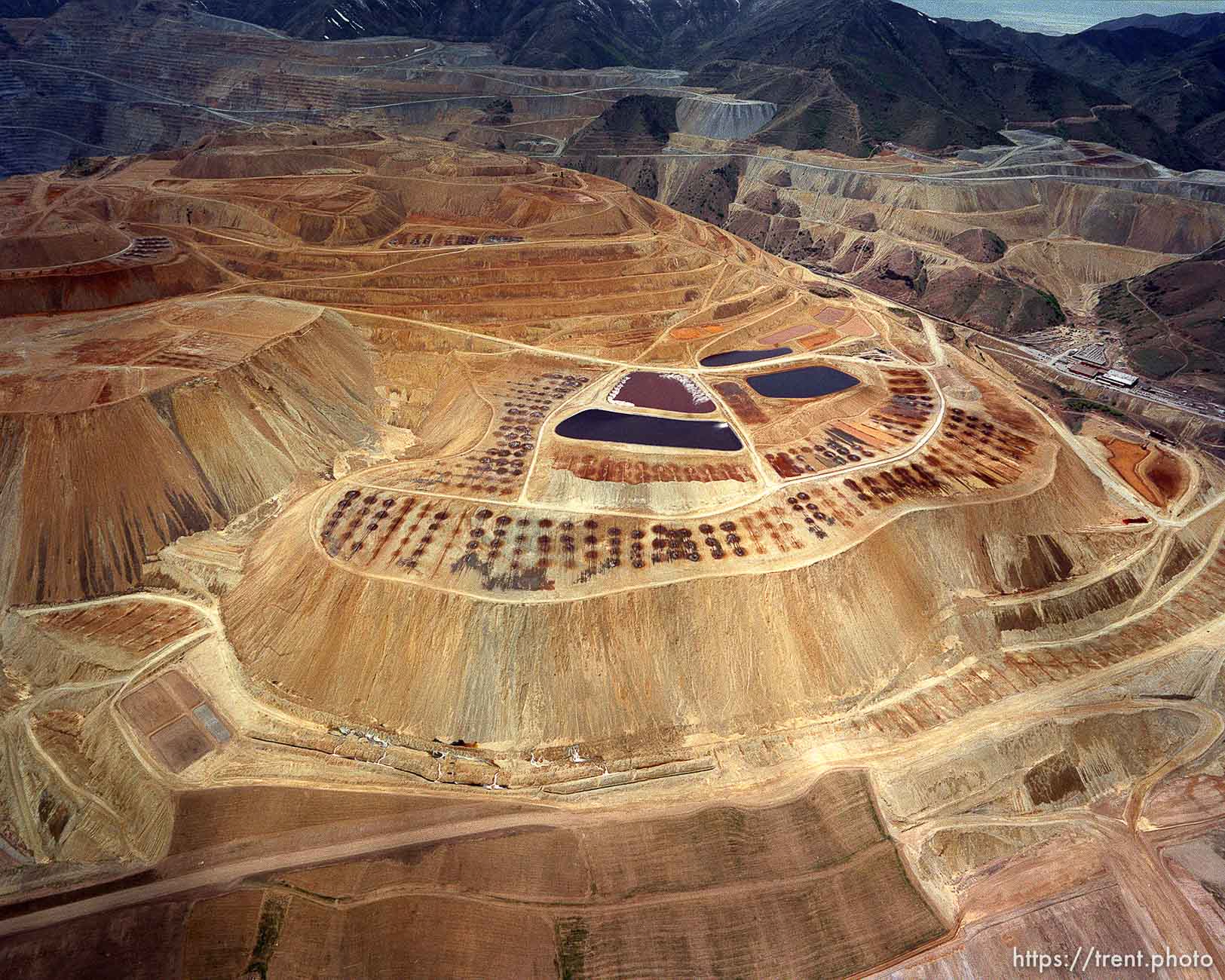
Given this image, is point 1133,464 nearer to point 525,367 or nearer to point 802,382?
point 802,382

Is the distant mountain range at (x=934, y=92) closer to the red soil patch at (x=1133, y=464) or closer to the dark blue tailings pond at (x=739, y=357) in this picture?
the dark blue tailings pond at (x=739, y=357)

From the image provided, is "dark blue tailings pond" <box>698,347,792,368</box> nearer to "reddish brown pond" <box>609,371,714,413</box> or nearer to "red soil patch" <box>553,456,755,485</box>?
"reddish brown pond" <box>609,371,714,413</box>

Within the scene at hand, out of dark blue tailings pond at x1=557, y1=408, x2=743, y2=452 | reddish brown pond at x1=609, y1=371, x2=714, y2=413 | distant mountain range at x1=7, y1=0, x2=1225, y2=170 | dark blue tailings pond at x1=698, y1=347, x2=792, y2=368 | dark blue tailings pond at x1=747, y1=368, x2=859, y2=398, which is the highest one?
distant mountain range at x1=7, y1=0, x2=1225, y2=170

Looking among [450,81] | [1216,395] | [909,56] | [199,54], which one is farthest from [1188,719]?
[199,54]

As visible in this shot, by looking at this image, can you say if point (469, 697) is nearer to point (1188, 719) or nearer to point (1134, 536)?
point (1188, 719)

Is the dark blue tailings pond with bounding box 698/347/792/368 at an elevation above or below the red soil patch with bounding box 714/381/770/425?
above

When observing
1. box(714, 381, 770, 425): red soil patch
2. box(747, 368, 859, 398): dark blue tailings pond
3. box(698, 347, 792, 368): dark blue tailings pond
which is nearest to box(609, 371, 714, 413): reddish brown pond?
box(714, 381, 770, 425): red soil patch

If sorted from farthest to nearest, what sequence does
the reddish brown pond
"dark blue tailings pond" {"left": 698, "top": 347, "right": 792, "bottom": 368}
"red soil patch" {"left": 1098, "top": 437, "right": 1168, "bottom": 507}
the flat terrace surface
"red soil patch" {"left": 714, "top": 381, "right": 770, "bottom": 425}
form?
→ "dark blue tailings pond" {"left": 698, "top": 347, "right": 792, "bottom": 368} < the reddish brown pond < "red soil patch" {"left": 714, "top": 381, "right": 770, "bottom": 425} < "red soil patch" {"left": 1098, "top": 437, "right": 1168, "bottom": 507} < the flat terrace surface
